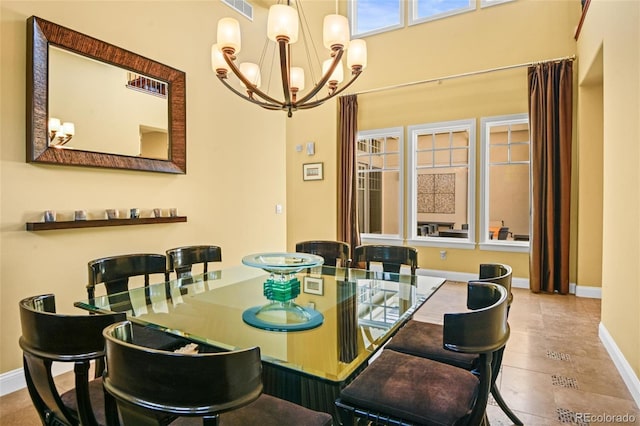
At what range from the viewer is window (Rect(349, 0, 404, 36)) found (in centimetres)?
573

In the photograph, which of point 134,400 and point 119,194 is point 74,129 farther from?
point 134,400

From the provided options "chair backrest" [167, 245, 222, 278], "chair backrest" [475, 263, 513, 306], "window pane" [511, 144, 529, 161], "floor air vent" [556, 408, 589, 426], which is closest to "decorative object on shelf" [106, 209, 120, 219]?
"chair backrest" [167, 245, 222, 278]

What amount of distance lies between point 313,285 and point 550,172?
3.84 m

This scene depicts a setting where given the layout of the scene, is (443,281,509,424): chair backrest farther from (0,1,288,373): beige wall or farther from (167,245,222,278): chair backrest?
(0,1,288,373): beige wall

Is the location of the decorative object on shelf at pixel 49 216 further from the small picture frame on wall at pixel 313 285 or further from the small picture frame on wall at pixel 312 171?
the small picture frame on wall at pixel 312 171

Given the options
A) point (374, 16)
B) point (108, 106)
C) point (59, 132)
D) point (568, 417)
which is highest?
point (374, 16)

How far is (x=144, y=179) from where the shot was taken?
329 cm

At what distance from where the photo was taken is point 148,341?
1.96 metres

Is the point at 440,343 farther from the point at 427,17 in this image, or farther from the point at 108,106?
the point at 427,17

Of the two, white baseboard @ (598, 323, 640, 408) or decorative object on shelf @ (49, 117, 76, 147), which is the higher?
decorative object on shelf @ (49, 117, 76, 147)

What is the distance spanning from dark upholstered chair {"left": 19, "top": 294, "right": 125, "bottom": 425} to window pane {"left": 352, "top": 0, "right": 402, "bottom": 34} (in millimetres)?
5954

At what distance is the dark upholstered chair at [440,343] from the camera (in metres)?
1.67

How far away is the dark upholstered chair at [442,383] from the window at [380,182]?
441cm

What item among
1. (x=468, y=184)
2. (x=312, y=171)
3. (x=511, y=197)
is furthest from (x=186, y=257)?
(x=511, y=197)
